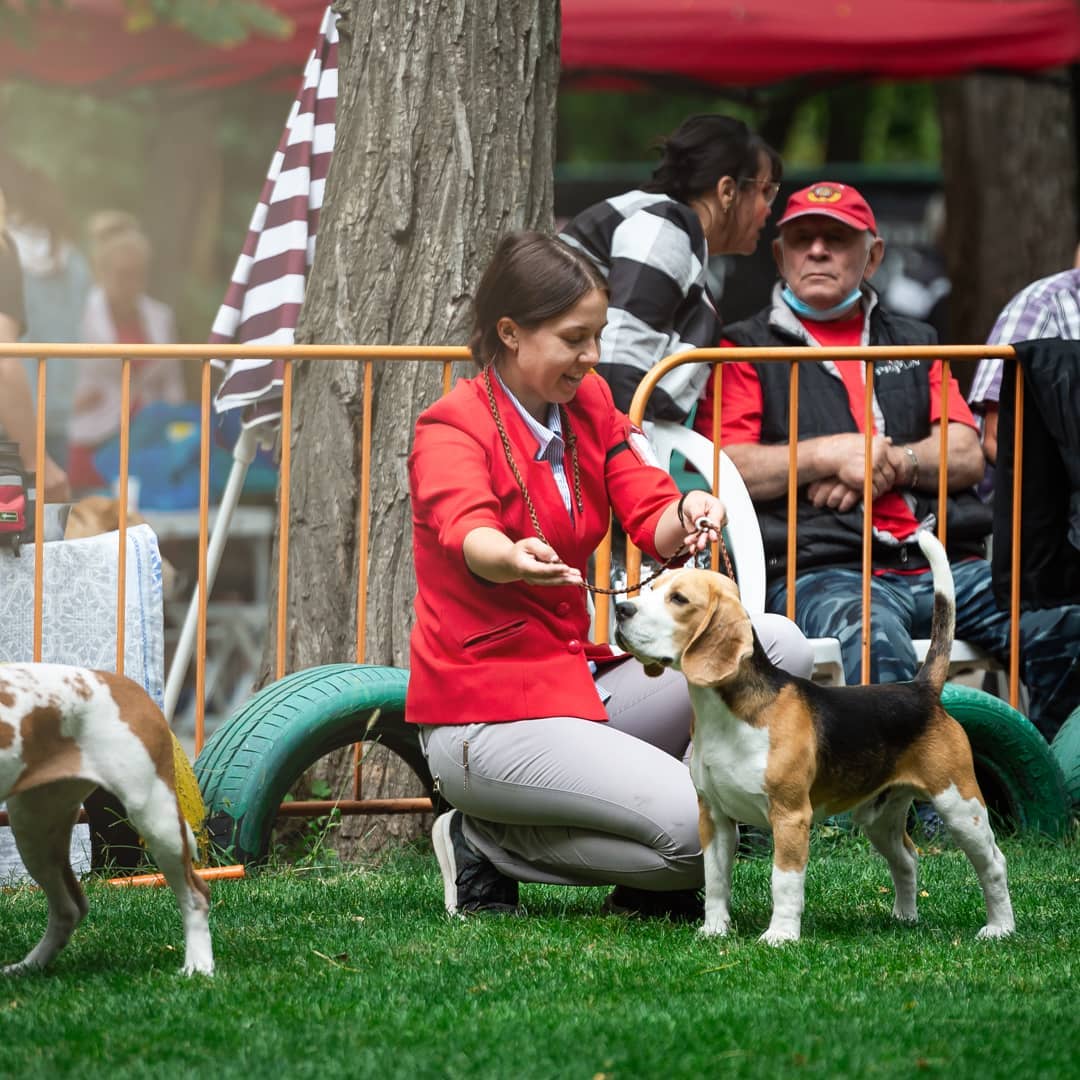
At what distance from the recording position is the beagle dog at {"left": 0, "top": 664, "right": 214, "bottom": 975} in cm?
337

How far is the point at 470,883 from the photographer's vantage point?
436cm

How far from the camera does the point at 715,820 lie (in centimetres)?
399

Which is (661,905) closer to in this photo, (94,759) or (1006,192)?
(94,759)

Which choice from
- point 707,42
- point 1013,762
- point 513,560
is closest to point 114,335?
point 707,42

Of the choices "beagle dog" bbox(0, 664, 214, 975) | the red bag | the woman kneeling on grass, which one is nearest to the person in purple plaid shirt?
the woman kneeling on grass

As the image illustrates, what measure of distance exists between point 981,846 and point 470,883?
49.7 inches

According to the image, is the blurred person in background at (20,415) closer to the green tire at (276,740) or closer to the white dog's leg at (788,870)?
the green tire at (276,740)

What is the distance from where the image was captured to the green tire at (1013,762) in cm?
541

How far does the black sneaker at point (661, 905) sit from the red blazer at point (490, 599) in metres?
0.50

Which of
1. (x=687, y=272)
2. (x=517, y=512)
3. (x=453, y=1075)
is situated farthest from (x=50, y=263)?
(x=453, y=1075)

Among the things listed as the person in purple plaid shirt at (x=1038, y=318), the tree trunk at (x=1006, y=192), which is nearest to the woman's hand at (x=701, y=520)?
the person in purple plaid shirt at (x=1038, y=318)

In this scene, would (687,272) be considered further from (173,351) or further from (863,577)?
(173,351)

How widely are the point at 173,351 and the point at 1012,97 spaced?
6.87 m

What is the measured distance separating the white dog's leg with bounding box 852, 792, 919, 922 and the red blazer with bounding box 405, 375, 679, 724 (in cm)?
70
